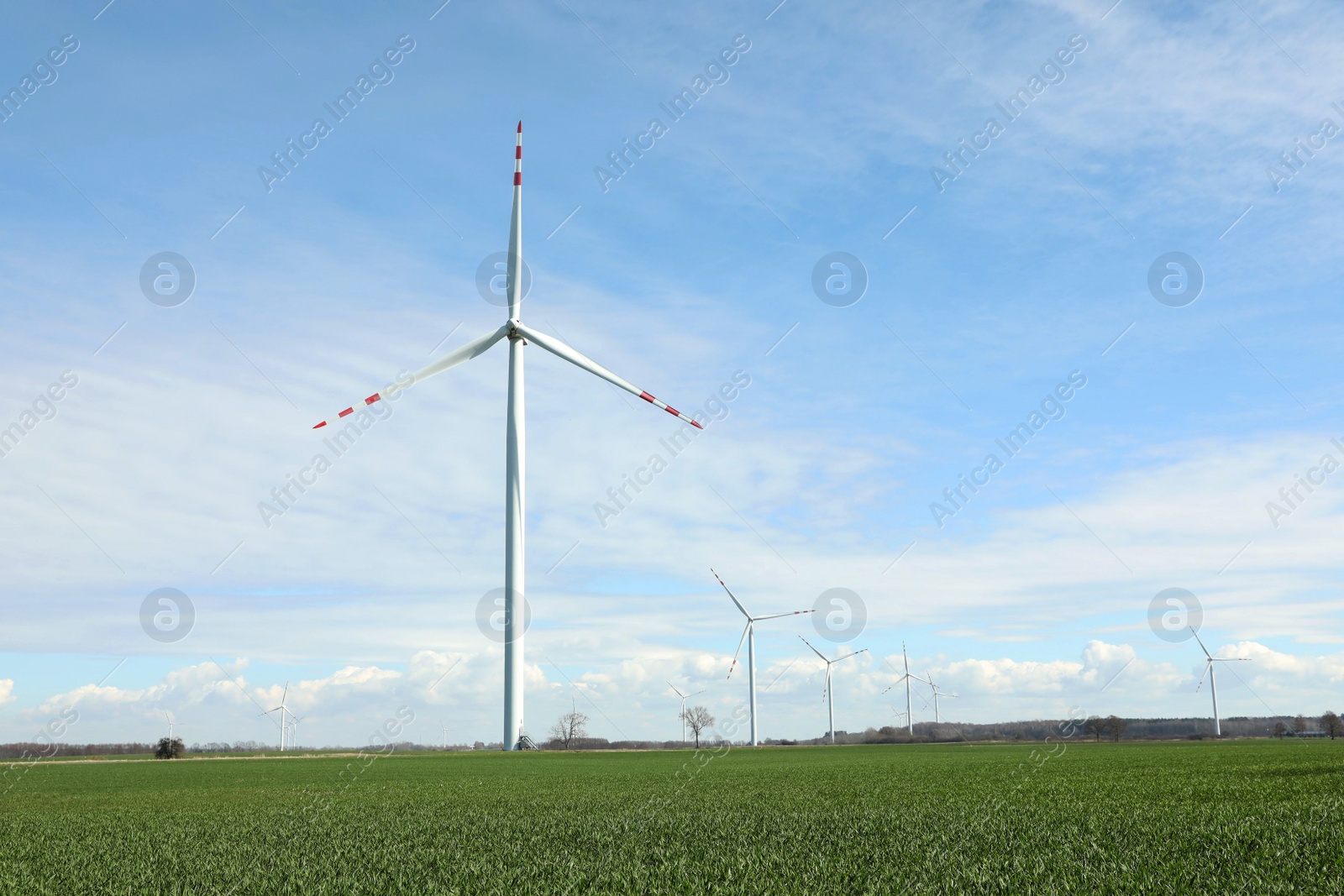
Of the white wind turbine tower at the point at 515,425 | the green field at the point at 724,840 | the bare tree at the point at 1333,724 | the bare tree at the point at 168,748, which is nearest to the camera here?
the green field at the point at 724,840

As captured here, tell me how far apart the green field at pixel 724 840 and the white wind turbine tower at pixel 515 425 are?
129 feet

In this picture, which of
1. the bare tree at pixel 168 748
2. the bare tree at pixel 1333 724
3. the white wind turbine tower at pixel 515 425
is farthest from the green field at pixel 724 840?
the bare tree at pixel 1333 724

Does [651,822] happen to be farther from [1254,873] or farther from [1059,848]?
[1254,873]

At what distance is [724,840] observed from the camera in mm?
16609

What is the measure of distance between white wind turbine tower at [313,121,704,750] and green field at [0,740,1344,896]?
39448mm

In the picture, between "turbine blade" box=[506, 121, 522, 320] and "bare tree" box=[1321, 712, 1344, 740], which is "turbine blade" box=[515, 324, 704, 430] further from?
"bare tree" box=[1321, 712, 1344, 740]

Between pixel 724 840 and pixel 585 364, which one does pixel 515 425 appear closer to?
pixel 585 364

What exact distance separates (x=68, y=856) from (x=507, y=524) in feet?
179

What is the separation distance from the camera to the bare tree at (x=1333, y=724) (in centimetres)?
17911

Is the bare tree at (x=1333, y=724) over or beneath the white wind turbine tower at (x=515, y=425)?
beneath

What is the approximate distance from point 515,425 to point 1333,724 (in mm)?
186829

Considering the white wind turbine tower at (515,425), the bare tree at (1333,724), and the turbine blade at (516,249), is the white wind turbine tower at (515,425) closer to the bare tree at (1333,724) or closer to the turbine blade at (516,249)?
the turbine blade at (516,249)

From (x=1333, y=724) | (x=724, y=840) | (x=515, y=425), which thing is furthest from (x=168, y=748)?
(x=1333, y=724)

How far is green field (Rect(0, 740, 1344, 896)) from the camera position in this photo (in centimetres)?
1219
